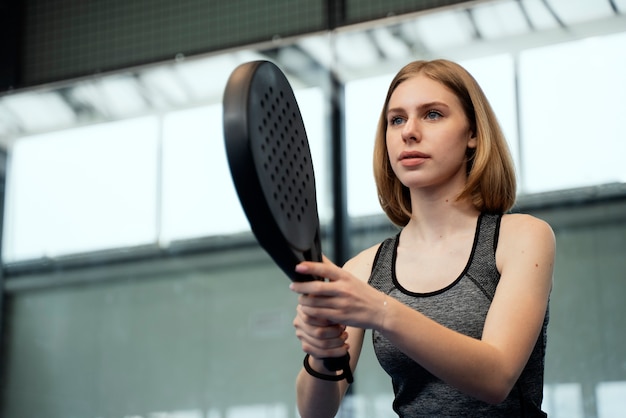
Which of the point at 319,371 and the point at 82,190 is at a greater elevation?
the point at 82,190

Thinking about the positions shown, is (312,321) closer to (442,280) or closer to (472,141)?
(442,280)

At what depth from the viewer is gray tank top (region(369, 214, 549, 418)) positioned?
1083mm

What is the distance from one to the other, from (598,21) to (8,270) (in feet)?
6.45

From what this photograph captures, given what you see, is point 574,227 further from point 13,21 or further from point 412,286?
point 13,21

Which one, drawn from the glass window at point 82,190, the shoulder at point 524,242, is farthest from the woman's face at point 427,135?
the glass window at point 82,190

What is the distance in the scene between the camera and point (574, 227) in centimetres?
250

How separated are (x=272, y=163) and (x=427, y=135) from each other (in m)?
0.40

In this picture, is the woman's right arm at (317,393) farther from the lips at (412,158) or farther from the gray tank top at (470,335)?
the lips at (412,158)

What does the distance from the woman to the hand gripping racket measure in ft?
0.10

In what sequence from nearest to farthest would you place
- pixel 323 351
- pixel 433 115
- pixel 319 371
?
pixel 323 351 < pixel 319 371 < pixel 433 115

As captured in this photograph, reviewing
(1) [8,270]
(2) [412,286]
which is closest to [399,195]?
(2) [412,286]

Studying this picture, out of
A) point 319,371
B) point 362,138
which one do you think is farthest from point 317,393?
point 362,138

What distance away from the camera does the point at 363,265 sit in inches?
50.1

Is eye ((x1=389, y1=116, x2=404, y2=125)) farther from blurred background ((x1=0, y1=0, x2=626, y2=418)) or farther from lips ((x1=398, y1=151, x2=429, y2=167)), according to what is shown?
blurred background ((x1=0, y1=0, x2=626, y2=418))
